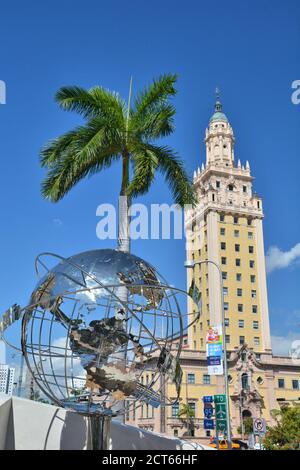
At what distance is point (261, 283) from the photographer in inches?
2997

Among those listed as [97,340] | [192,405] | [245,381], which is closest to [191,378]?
[192,405]

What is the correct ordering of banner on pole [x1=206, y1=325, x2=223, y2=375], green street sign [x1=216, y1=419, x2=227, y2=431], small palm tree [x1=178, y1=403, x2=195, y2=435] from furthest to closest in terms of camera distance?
small palm tree [x1=178, y1=403, x2=195, y2=435]
banner on pole [x1=206, y1=325, x2=223, y2=375]
green street sign [x1=216, y1=419, x2=227, y2=431]

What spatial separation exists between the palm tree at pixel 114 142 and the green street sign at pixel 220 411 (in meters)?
9.35

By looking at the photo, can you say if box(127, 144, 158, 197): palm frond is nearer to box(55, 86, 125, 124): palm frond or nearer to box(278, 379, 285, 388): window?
box(55, 86, 125, 124): palm frond

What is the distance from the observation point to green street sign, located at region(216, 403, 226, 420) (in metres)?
20.3

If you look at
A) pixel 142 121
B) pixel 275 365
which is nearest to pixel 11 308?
pixel 142 121

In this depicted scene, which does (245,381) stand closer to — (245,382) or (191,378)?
(245,382)

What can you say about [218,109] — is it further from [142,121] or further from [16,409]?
[16,409]

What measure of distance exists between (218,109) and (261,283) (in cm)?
3594

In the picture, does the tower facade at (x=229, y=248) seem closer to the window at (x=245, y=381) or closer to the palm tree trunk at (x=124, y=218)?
the window at (x=245, y=381)

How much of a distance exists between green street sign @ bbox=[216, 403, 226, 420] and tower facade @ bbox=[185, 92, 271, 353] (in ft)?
159

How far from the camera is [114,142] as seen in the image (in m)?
16.3

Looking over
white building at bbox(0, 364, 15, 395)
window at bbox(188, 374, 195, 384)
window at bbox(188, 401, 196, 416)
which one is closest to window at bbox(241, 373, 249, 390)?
window at bbox(188, 374, 195, 384)

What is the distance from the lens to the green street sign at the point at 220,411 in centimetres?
2028
